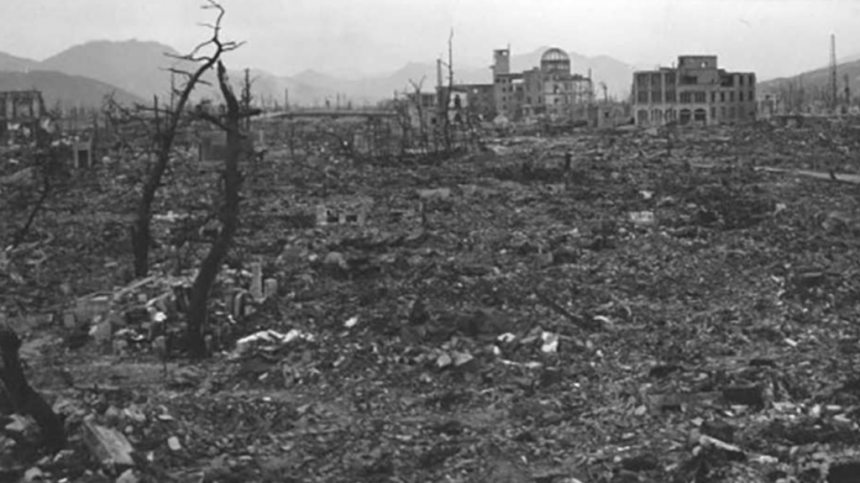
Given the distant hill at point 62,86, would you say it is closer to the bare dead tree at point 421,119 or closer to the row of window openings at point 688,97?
the row of window openings at point 688,97

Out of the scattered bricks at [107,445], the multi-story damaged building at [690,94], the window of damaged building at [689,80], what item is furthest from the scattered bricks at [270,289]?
the window of damaged building at [689,80]

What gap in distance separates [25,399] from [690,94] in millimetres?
68751

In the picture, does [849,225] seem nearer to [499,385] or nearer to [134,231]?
[499,385]

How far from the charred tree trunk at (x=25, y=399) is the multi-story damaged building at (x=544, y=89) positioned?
85758 millimetres

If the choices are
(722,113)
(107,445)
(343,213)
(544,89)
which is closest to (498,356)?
(107,445)

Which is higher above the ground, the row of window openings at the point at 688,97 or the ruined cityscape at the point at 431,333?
the row of window openings at the point at 688,97

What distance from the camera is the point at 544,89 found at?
96938 millimetres

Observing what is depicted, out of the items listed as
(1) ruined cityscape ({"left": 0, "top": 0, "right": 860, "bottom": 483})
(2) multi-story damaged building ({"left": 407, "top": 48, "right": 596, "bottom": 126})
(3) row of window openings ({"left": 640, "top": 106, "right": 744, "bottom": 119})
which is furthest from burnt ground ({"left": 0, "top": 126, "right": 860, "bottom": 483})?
(2) multi-story damaged building ({"left": 407, "top": 48, "right": 596, "bottom": 126})

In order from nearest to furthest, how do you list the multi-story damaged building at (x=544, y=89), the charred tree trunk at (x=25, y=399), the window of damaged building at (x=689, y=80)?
the charred tree trunk at (x=25, y=399)
the window of damaged building at (x=689, y=80)
the multi-story damaged building at (x=544, y=89)

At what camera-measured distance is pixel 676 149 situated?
3959 centimetres

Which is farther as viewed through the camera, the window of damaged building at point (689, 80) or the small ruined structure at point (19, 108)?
the window of damaged building at point (689, 80)

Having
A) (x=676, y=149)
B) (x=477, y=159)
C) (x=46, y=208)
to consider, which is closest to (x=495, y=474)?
(x=46, y=208)

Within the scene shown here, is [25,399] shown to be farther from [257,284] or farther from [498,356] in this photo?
[257,284]

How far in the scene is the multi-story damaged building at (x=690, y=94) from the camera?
71.8m
